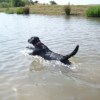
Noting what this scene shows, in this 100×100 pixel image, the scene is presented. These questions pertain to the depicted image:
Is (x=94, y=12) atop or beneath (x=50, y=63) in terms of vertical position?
atop

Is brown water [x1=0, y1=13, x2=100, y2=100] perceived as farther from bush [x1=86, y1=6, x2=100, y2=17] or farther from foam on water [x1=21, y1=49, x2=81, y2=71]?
bush [x1=86, y1=6, x2=100, y2=17]

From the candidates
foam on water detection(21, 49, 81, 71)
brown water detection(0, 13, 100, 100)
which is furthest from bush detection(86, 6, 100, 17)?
foam on water detection(21, 49, 81, 71)

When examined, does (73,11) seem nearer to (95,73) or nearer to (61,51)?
(61,51)

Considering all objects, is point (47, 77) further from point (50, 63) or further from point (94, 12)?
point (94, 12)

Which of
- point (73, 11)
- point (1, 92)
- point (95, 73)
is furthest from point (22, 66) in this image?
point (73, 11)

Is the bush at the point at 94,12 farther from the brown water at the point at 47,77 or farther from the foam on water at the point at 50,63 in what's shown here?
the foam on water at the point at 50,63

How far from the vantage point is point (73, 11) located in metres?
31.1

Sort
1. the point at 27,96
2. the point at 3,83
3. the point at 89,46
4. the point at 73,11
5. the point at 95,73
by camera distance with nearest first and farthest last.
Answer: the point at 27,96 → the point at 3,83 → the point at 95,73 → the point at 89,46 → the point at 73,11

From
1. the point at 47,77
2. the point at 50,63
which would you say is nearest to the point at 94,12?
the point at 50,63

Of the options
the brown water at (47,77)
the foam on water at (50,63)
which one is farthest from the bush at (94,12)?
the foam on water at (50,63)

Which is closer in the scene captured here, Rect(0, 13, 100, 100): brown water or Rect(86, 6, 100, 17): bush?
Rect(0, 13, 100, 100): brown water

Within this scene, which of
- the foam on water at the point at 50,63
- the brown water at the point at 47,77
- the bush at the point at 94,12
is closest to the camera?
the brown water at the point at 47,77

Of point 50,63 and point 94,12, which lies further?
point 94,12

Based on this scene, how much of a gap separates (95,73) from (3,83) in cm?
287
